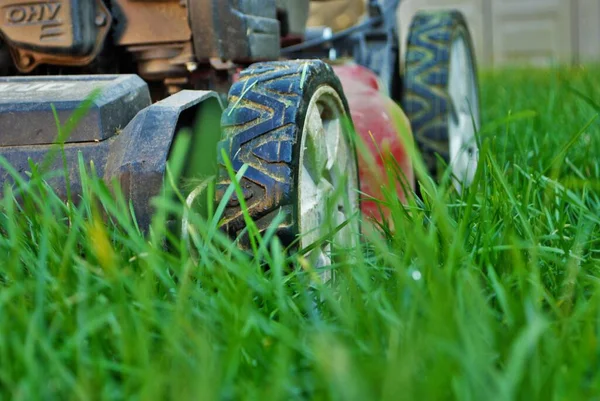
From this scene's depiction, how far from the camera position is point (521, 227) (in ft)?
5.21

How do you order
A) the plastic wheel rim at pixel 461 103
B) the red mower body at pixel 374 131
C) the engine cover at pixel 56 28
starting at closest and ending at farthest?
the engine cover at pixel 56 28 → the red mower body at pixel 374 131 → the plastic wheel rim at pixel 461 103

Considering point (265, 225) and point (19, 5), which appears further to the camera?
point (19, 5)

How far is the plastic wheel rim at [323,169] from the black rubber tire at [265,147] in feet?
0.14

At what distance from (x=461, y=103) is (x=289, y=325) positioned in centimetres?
218

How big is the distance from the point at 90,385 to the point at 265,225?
586 mm

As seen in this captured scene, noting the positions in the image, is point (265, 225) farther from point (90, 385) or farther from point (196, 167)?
point (90, 385)

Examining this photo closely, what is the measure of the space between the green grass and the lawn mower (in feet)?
0.32

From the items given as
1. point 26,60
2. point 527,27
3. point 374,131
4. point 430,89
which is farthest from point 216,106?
point 527,27

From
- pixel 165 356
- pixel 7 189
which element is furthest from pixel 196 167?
pixel 165 356

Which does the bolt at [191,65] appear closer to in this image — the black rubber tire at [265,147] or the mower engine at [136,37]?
the mower engine at [136,37]

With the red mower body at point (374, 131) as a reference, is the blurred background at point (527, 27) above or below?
below

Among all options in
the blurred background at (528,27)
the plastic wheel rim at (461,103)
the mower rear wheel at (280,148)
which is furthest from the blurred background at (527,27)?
the mower rear wheel at (280,148)

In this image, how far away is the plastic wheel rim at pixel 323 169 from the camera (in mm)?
1625

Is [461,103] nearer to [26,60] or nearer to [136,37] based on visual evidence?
[136,37]
